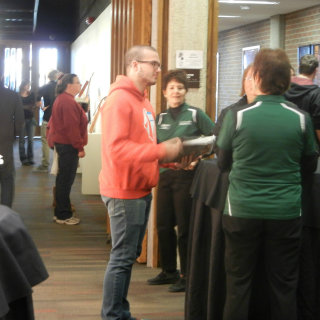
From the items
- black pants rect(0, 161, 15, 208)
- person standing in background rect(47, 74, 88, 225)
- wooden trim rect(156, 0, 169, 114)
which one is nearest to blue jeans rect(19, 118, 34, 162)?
person standing in background rect(47, 74, 88, 225)

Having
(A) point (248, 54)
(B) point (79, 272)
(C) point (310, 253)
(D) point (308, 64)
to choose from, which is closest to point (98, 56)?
(A) point (248, 54)

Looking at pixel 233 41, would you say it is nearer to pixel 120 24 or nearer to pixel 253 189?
pixel 120 24

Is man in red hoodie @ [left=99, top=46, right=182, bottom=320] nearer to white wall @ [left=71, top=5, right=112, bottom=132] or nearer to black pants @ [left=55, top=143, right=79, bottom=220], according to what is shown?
black pants @ [left=55, top=143, right=79, bottom=220]

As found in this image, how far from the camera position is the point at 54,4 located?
18.7 metres

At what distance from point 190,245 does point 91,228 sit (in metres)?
3.43

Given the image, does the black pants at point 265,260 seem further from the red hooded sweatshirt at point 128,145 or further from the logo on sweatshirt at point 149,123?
the logo on sweatshirt at point 149,123

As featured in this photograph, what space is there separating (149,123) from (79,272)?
81.1 inches

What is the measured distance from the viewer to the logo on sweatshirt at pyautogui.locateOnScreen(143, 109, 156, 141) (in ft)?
11.0

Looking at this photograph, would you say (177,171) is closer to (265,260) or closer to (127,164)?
(127,164)

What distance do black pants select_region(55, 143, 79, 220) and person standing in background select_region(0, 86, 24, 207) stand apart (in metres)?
0.54

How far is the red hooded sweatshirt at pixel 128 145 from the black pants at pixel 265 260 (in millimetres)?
536

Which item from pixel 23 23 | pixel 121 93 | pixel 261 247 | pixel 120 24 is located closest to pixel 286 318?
pixel 261 247

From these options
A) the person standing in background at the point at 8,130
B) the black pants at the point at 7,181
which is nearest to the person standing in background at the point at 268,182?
the person standing in background at the point at 8,130

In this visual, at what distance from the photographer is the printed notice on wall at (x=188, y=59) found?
16.0 feet
